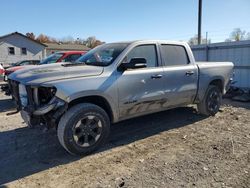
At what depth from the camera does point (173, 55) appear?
5820 millimetres

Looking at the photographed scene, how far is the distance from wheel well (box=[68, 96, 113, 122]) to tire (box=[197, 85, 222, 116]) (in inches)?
113

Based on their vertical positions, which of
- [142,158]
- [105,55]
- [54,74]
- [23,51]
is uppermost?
[23,51]

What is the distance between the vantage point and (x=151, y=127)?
600 cm

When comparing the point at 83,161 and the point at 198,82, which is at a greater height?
the point at 198,82

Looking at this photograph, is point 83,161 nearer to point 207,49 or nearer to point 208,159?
point 208,159

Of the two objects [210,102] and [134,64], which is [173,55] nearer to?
[134,64]

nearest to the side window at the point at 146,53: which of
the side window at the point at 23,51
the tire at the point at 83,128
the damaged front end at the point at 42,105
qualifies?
the tire at the point at 83,128

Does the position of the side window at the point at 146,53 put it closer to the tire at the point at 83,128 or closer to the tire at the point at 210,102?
the tire at the point at 83,128

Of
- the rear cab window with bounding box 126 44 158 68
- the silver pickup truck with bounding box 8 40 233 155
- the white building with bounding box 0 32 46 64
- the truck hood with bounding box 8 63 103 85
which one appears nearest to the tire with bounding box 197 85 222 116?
the silver pickup truck with bounding box 8 40 233 155

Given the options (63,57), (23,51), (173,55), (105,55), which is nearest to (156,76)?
(173,55)

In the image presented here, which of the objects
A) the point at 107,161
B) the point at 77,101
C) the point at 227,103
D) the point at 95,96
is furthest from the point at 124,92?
the point at 227,103

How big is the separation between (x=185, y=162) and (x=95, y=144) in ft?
5.03

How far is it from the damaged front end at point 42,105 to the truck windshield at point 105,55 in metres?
1.19

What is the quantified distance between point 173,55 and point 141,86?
4.37 feet
